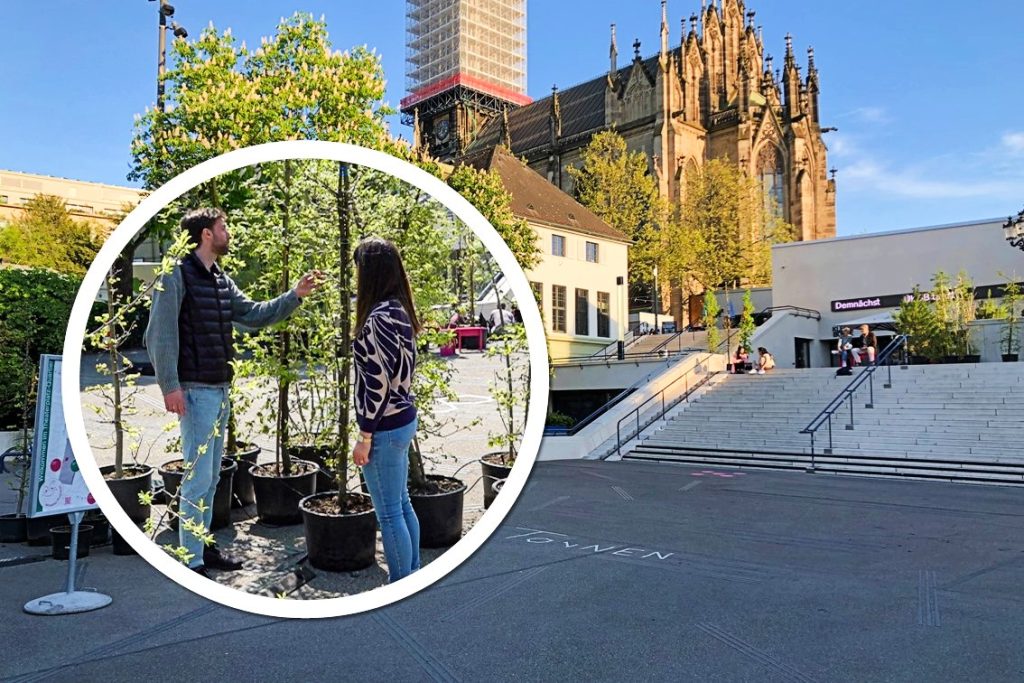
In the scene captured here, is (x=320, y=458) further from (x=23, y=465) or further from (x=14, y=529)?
(x=23, y=465)

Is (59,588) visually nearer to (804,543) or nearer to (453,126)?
(804,543)

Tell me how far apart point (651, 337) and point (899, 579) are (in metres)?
31.3

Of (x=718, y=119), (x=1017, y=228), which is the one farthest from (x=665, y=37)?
(x=1017, y=228)

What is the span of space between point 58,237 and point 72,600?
327 centimetres

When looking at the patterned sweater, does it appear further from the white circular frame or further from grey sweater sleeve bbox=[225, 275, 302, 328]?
the white circular frame

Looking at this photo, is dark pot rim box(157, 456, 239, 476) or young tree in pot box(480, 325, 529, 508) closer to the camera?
dark pot rim box(157, 456, 239, 476)

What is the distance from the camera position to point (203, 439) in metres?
1.30

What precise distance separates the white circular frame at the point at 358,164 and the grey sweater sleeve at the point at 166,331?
6.3 inches

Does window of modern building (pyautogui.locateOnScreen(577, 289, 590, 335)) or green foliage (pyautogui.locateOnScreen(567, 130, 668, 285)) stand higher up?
green foliage (pyautogui.locateOnScreen(567, 130, 668, 285))

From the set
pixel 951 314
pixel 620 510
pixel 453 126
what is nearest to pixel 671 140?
pixel 453 126

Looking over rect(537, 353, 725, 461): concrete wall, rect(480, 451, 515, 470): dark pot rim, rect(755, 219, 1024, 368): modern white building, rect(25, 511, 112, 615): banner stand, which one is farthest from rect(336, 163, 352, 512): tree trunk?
rect(755, 219, 1024, 368): modern white building

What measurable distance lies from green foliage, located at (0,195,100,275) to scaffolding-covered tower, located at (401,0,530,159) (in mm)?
67667

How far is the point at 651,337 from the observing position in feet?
127

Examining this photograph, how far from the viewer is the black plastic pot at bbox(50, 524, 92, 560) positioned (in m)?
8.54
